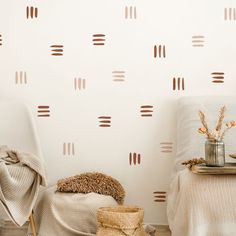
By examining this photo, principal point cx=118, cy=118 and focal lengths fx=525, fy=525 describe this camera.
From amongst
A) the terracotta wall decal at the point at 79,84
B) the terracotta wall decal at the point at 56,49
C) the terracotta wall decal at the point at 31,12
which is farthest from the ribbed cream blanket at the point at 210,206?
the terracotta wall decal at the point at 31,12

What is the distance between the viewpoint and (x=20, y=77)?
3164 mm

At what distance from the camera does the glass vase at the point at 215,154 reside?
2.09 meters

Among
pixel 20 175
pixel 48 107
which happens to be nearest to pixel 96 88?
pixel 48 107

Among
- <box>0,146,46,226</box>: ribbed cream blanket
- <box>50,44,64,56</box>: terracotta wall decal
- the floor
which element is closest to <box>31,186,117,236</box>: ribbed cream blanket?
<box>0,146,46,226</box>: ribbed cream blanket

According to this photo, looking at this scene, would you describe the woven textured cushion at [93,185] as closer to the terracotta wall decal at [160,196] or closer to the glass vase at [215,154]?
the terracotta wall decal at [160,196]

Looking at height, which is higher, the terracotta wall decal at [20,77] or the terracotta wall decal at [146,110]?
the terracotta wall decal at [20,77]

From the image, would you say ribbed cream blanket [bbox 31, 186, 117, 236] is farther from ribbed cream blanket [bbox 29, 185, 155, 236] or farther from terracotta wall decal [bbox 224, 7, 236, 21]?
terracotta wall decal [bbox 224, 7, 236, 21]

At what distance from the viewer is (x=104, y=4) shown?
3.12 metres

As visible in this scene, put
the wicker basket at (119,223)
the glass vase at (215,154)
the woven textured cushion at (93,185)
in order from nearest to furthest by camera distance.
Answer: the glass vase at (215,154) → the wicker basket at (119,223) → the woven textured cushion at (93,185)

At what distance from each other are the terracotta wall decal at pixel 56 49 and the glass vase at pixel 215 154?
134cm

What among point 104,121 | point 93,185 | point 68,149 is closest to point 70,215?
point 93,185

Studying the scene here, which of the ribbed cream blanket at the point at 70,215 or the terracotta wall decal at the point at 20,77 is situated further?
the terracotta wall decal at the point at 20,77

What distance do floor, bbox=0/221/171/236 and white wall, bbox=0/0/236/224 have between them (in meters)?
0.06

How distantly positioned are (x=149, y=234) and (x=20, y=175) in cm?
78
